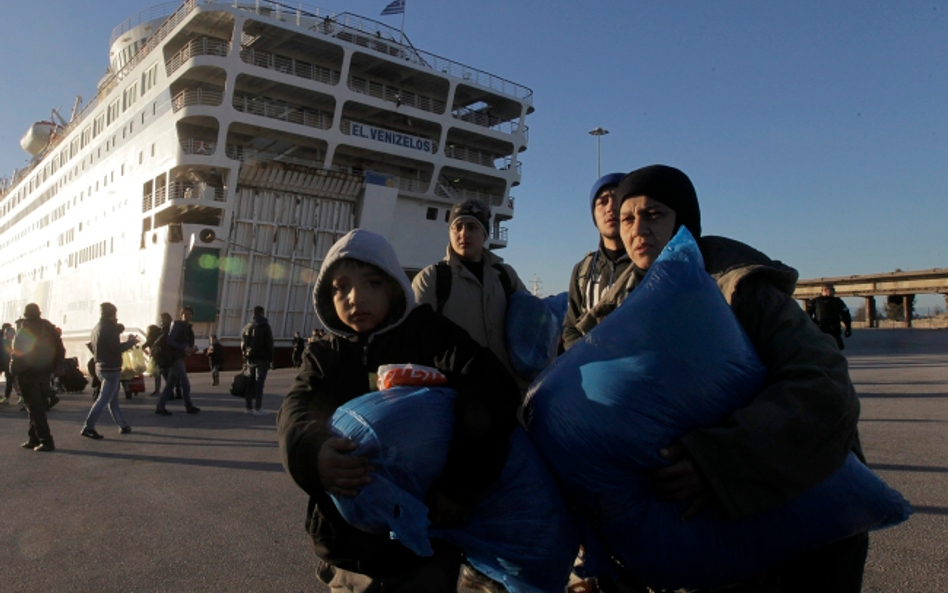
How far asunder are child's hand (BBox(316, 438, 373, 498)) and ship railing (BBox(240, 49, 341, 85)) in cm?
1712

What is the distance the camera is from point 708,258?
141 cm

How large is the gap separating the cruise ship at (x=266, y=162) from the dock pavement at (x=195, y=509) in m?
9.22

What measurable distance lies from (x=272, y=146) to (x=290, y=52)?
2896mm

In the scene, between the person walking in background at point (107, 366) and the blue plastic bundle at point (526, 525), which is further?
the person walking in background at point (107, 366)

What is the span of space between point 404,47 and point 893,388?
16.3 meters

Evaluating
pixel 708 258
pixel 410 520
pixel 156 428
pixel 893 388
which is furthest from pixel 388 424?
pixel 893 388

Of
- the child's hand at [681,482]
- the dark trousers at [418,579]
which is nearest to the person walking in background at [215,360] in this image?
the dark trousers at [418,579]

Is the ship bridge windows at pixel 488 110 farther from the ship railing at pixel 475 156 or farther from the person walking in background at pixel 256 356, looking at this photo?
the person walking in background at pixel 256 356

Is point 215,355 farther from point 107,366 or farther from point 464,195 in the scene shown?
point 464,195

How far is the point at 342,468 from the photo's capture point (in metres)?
1.19

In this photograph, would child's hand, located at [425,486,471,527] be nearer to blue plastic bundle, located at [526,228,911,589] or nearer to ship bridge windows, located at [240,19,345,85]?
blue plastic bundle, located at [526,228,911,589]

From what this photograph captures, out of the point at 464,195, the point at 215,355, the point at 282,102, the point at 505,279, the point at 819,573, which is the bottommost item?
the point at 215,355

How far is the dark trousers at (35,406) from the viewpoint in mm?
5746

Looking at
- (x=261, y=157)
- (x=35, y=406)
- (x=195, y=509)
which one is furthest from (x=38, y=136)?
(x=195, y=509)
